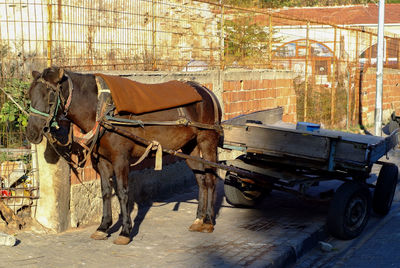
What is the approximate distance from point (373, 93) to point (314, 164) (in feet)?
45.4

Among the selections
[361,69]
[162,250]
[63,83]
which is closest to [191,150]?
[162,250]

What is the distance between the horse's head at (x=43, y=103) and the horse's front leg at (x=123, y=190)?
2.94 ft

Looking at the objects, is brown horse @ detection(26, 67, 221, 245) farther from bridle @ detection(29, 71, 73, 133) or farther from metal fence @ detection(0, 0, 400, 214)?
metal fence @ detection(0, 0, 400, 214)

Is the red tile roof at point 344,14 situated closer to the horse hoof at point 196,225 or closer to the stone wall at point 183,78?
the stone wall at point 183,78

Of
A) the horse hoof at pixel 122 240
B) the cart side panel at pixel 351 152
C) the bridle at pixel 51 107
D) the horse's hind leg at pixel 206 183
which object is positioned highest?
the bridle at pixel 51 107

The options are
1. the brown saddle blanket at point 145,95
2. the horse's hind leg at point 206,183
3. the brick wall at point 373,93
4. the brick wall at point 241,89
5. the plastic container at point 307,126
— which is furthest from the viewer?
the brick wall at point 373,93

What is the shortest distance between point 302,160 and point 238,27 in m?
9.16

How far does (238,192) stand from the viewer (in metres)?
7.96

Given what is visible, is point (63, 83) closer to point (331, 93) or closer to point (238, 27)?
point (238, 27)

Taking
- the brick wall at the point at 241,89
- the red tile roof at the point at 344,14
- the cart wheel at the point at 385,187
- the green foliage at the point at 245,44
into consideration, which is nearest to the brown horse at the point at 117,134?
the brick wall at the point at 241,89

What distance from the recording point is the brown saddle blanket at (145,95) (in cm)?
601

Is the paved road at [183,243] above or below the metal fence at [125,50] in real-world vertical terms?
below

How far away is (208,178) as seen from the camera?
723 centimetres

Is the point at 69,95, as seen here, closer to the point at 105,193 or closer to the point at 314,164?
the point at 105,193
